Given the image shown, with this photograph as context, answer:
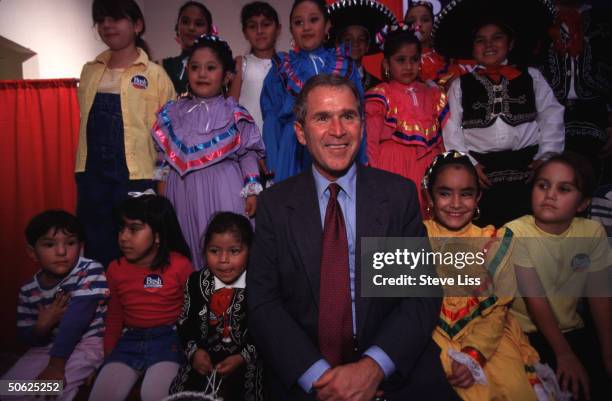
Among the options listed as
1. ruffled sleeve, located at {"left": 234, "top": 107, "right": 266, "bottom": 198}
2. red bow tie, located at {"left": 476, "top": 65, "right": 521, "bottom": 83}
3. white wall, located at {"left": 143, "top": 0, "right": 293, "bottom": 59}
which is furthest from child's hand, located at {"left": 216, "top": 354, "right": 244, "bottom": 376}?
white wall, located at {"left": 143, "top": 0, "right": 293, "bottom": 59}

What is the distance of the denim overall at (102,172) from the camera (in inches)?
113

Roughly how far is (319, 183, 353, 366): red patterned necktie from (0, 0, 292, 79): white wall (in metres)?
3.43

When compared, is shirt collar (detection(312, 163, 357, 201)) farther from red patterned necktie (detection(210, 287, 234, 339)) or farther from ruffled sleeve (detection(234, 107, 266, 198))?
ruffled sleeve (detection(234, 107, 266, 198))

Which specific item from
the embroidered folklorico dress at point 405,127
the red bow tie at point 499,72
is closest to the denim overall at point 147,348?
the embroidered folklorico dress at point 405,127

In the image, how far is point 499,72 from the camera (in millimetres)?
2824

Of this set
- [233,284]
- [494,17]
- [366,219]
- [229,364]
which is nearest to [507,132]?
[494,17]

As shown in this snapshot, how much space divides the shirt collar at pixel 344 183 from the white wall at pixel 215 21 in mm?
4791

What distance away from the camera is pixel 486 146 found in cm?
277

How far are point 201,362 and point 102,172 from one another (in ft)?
5.28

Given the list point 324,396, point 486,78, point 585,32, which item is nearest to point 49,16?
point 486,78

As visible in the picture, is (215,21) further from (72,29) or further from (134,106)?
(134,106)

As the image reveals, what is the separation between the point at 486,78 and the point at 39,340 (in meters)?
3.17

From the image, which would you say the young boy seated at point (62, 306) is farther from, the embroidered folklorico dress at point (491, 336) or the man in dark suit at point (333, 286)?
the embroidered folklorico dress at point (491, 336)

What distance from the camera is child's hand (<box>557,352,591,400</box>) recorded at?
182 centimetres
